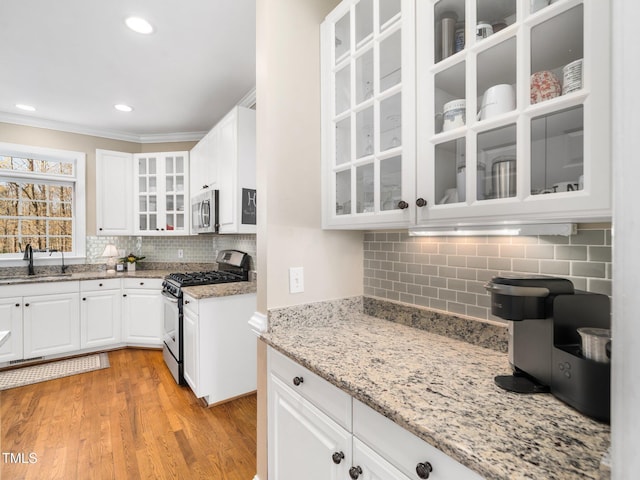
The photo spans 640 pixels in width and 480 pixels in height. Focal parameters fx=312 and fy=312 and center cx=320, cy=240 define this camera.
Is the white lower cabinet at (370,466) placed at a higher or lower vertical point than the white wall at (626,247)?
lower

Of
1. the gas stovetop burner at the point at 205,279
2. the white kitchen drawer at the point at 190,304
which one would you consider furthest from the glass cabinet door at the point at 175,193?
the white kitchen drawer at the point at 190,304

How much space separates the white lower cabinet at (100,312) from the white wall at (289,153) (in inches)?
118

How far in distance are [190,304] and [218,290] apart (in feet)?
0.85

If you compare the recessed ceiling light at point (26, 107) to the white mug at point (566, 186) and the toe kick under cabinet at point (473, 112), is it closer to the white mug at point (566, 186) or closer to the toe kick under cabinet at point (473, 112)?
the toe kick under cabinet at point (473, 112)

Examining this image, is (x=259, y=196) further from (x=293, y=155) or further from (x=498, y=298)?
(x=498, y=298)

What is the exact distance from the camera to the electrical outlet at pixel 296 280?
1.47 m

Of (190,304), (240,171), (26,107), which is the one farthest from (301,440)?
(26,107)

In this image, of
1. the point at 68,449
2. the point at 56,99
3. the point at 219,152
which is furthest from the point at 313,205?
the point at 56,99

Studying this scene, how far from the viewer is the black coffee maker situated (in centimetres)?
76

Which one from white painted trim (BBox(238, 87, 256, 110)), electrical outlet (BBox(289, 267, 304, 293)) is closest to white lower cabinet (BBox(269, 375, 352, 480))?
electrical outlet (BBox(289, 267, 304, 293))

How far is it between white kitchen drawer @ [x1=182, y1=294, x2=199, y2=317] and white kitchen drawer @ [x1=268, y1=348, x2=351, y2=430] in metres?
1.24

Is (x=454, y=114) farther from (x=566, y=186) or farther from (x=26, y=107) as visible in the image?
(x=26, y=107)

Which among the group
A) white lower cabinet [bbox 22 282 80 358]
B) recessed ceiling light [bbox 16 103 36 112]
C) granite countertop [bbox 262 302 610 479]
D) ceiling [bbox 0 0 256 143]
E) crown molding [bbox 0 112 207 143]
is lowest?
white lower cabinet [bbox 22 282 80 358]

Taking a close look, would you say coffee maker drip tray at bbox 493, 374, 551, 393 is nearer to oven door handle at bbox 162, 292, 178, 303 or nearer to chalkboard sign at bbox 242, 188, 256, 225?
chalkboard sign at bbox 242, 188, 256, 225
